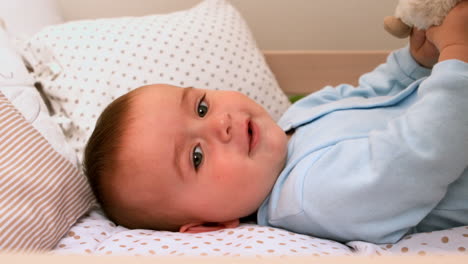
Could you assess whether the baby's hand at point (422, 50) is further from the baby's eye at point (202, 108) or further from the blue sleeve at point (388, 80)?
the baby's eye at point (202, 108)

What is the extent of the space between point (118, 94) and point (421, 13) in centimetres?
67

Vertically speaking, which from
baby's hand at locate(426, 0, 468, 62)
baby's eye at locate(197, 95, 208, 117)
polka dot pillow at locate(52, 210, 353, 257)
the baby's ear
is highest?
baby's hand at locate(426, 0, 468, 62)

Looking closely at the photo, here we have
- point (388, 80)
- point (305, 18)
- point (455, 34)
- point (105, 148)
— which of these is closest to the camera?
point (455, 34)

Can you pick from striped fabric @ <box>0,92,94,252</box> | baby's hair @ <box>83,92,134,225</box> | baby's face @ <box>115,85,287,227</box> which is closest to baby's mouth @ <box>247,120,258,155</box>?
baby's face @ <box>115,85,287,227</box>

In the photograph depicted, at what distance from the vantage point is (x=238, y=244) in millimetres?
657

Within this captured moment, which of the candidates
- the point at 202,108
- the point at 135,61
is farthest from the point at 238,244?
the point at 135,61

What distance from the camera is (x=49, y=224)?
0.67 metres

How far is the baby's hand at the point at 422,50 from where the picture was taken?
80 centimetres

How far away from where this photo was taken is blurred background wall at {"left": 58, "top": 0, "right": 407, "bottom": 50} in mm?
1334

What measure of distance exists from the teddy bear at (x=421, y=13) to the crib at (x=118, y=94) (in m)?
0.33

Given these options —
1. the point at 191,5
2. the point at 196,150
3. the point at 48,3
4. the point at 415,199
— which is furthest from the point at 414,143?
the point at 48,3

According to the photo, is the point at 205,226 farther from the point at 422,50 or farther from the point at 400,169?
the point at 422,50

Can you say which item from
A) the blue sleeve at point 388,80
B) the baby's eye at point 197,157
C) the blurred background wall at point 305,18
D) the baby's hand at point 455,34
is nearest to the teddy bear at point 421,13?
the baby's hand at point 455,34

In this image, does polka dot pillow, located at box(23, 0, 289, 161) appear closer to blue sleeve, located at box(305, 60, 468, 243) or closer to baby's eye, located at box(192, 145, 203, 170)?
baby's eye, located at box(192, 145, 203, 170)
